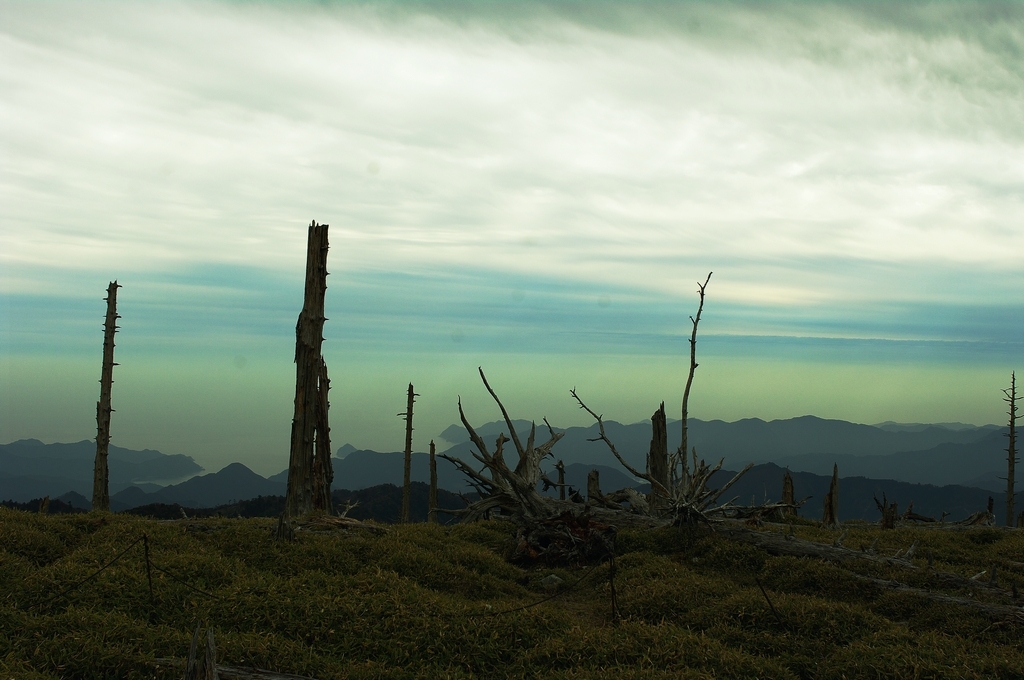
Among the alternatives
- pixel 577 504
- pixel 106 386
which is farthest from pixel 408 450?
pixel 577 504

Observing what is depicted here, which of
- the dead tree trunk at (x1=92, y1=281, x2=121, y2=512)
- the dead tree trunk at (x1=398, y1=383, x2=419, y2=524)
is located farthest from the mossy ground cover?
the dead tree trunk at (x1=398, y1=383, x2=419, y2=524)

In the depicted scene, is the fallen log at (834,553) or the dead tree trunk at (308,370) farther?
the dead tree trunk at (308,370)

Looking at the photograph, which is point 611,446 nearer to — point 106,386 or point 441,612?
point 441,612

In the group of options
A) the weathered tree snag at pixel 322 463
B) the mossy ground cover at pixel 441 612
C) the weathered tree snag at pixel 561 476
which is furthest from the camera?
the weathered tree snag at pixel 561 476

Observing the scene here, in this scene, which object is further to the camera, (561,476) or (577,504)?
(561,476)

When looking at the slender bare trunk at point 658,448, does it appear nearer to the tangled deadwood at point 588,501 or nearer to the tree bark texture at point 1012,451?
the tangled deadwood at point 588,501

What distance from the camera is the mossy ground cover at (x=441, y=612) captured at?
8.88 m

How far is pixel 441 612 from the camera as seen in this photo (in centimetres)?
1046

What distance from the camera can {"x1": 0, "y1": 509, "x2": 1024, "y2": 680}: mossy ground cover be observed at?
29.1 feet

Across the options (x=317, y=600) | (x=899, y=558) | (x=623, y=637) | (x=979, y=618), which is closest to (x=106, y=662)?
(x=317, y=600)

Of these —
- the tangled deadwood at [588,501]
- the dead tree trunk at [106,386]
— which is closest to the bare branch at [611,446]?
the tangled deadwood at [588,501]

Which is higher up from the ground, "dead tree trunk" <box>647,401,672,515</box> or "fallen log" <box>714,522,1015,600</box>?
"dead tree trunk" <box>647,401,672,515</box>

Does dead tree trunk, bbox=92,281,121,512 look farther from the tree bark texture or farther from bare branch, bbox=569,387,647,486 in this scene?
the tree bark texture

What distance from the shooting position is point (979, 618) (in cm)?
1077
